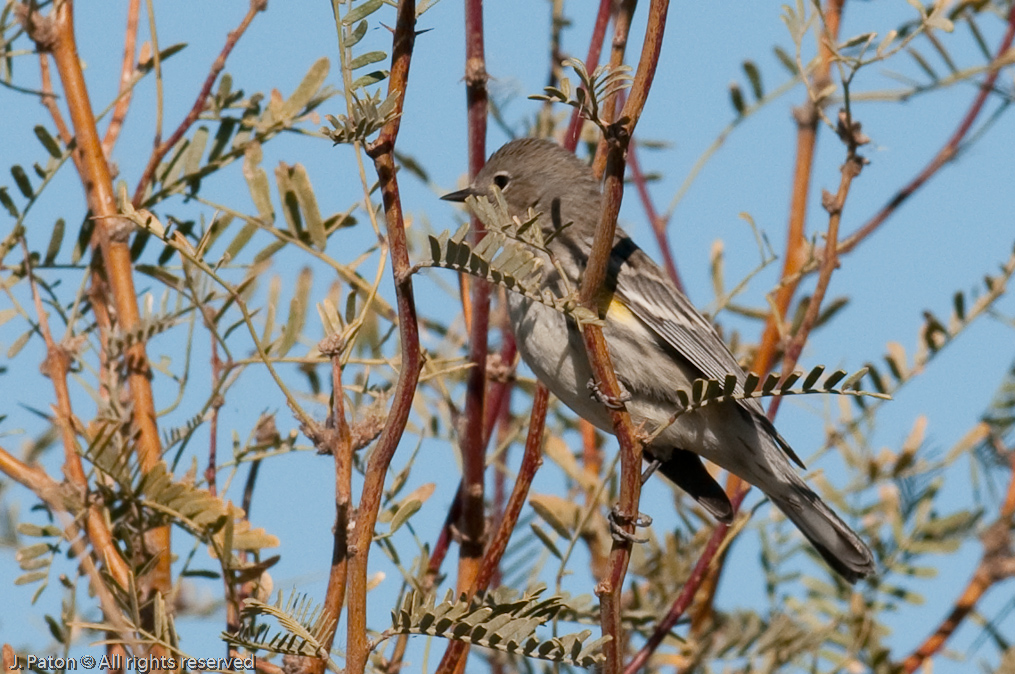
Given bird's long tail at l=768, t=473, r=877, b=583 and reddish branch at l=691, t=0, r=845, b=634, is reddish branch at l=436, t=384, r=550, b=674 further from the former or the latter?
bird's long tail at l=768, t=473, r=877, b=583

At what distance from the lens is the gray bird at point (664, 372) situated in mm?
3209

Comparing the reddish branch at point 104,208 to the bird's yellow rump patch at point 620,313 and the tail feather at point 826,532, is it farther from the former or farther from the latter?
the tail feather at point 826,532

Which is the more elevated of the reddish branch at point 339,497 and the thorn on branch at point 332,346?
the thorn on branch at point 332,346

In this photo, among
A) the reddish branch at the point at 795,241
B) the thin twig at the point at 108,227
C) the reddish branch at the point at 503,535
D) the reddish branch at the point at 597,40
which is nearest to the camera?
the reddish branch at the point at 503,535

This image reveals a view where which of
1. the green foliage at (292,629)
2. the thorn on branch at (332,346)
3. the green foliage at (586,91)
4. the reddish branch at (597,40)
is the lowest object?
the green foliage at (292,629)

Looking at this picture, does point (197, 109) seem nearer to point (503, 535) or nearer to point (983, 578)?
point (503, 535)

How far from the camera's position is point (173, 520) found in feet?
7.80

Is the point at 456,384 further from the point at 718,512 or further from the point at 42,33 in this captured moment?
the point at 42,33

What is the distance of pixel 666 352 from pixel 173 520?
1.67 metres

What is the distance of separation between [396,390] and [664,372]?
6.51 ft

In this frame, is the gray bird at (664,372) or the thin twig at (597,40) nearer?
the thin twig at (597,40)

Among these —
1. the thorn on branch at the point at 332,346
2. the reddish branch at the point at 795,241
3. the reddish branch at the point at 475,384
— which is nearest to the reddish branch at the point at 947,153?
the reddish branch at the point at 795,241

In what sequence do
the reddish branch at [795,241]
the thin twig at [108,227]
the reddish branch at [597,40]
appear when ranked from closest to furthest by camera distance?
the thin twig at [108,227]
the reddish branch at [597,40]
the reddish branch at [795,241]

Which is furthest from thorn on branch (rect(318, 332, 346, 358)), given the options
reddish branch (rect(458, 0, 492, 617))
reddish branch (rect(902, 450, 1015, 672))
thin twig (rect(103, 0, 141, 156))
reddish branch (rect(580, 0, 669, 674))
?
reddish branch (rect(902, 450, 1015, 672))
